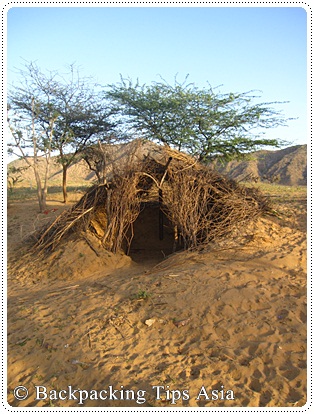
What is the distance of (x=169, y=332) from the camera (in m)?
4.30

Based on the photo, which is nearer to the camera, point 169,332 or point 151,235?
point 169,332

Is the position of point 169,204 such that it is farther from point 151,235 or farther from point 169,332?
point 169,332

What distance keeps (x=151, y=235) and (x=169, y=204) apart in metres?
2.05

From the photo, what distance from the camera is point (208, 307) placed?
4613 mm

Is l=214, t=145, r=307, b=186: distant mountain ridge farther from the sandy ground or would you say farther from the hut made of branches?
the sandy ground

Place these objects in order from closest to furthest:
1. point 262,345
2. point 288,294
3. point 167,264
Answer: point 262,345, point 288,294, point 167,264

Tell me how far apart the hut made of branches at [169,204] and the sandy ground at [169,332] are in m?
0.56

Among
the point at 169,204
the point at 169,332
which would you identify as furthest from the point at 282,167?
the point at 169,332

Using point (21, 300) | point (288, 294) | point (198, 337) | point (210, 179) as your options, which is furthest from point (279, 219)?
point (21, 300)

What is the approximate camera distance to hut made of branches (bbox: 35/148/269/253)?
252 inches
